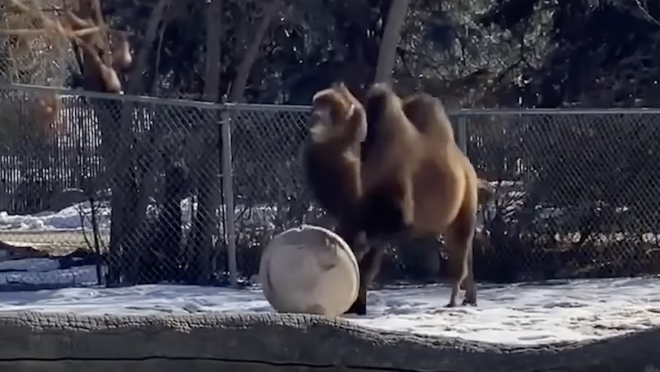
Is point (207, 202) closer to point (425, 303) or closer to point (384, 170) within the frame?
point (425, 303)

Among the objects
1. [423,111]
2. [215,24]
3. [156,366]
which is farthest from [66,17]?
[156,366]

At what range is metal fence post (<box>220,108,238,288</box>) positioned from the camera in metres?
11.0

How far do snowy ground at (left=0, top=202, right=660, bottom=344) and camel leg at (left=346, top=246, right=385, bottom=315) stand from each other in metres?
0.10

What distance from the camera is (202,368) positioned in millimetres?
3350

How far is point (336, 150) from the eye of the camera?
8.30 meters

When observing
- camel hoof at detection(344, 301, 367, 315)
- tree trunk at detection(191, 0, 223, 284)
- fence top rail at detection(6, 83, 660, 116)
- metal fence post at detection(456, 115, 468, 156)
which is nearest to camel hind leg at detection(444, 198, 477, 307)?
camel hoof at detection(344, 301, 367, 315)

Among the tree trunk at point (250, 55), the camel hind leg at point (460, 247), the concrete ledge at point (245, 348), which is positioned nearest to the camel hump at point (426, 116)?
the camel hind leg at point (460, 247)

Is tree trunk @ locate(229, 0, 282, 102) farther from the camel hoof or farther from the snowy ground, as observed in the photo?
the camel hoof

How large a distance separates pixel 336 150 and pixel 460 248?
1.75 metres

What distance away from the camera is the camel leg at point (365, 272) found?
8.91 m

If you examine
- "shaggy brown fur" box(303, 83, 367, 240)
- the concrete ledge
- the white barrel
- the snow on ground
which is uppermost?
"shaggy brown fur" box(303, 83, 367, 240)

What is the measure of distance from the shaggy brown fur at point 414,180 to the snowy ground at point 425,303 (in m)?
0.54

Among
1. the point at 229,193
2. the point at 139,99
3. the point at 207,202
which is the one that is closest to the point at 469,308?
the point at 229,193

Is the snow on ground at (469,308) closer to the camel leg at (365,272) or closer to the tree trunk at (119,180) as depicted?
the camel leg at (365,272)
